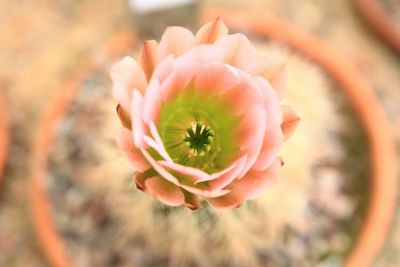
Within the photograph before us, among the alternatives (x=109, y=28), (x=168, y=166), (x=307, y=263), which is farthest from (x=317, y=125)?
(x=109, y=28)

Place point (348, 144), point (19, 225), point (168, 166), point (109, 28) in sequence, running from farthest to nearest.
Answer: point (109, 28), point (19, 225), point (348, 144), point (168, 166)

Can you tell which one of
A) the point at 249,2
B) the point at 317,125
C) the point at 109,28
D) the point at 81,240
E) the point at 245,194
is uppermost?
the point at 249,2

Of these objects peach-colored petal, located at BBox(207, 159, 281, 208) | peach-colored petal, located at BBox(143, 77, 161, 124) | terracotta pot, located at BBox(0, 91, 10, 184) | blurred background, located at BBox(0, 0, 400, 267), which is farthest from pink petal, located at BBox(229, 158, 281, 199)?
terracotta pot, located at BBox(0, 91, 10, 184)

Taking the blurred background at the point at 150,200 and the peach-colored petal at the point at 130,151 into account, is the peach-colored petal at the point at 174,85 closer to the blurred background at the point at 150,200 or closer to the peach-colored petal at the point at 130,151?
the peach-colored petal at the point at 130,151

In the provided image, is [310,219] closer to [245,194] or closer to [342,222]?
[342,222]

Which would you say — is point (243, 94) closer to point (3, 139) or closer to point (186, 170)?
point (186, 170)

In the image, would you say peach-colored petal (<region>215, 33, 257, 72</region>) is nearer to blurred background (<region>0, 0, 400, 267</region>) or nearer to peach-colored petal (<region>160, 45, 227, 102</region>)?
peach-colored petal (<region>160, 45, 227, 102</region>)

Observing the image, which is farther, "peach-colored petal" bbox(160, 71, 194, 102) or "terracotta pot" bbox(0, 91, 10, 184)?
"terracotta pot" bbox(0, 91, 10, 184)

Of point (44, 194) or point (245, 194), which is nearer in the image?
point (245, 194)
